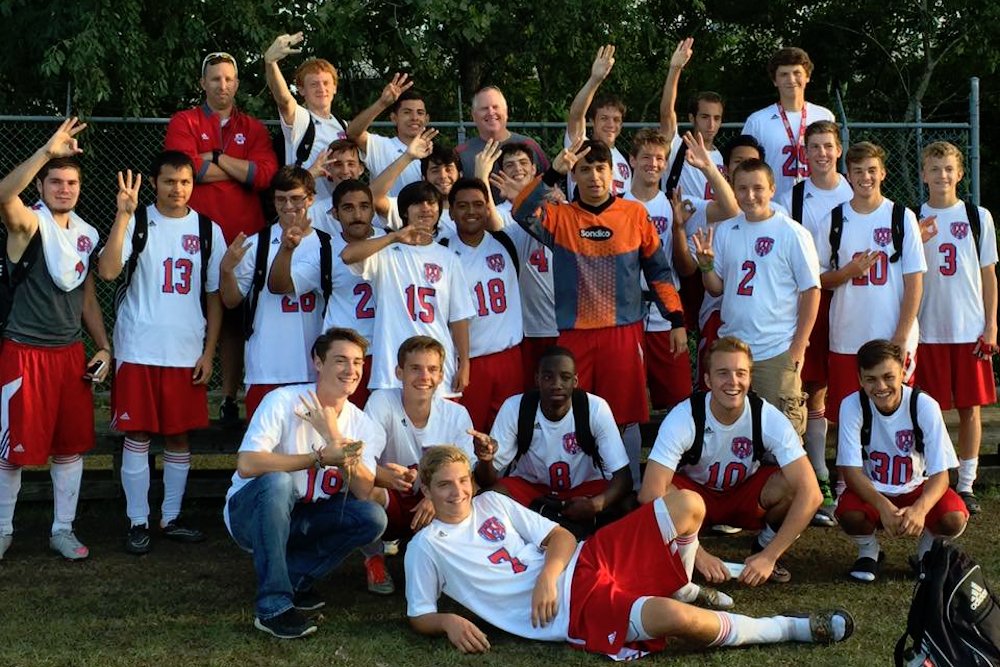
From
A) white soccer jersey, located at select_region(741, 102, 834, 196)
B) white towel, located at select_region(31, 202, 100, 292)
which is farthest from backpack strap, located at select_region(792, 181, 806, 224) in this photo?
white towel, located at select_region(31, 202, 100, 292)

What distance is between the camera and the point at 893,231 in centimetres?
646

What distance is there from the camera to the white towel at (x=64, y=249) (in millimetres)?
6098

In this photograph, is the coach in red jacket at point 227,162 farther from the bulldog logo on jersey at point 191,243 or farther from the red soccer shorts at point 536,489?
the red soccer shorts at point 536,489

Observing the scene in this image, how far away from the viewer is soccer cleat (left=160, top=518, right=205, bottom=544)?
6492mm

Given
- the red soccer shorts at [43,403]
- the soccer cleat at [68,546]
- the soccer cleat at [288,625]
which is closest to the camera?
the soccer cleat at [288,625]

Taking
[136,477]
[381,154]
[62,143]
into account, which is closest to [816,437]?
[381,154]

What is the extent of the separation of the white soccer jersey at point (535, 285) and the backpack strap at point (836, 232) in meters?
1.55

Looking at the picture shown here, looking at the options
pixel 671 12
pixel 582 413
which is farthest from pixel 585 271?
pixel 671 12

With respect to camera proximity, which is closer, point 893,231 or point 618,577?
point 618,577

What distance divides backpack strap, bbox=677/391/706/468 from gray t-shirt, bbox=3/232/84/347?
3233mm

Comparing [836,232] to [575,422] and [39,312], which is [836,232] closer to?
[575,422]

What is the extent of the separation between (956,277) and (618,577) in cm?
318

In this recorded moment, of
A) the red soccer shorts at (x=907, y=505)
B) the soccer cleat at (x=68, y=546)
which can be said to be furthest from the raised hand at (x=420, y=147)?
the red soccer shorts at (x=907, y=505)

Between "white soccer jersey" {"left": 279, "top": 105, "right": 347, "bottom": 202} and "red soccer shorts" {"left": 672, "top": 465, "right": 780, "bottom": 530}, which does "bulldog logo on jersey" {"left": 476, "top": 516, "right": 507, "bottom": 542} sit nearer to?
"red soccer shorts" {"left": 672, "top": 465, "right": 780, "bottom": 530}
